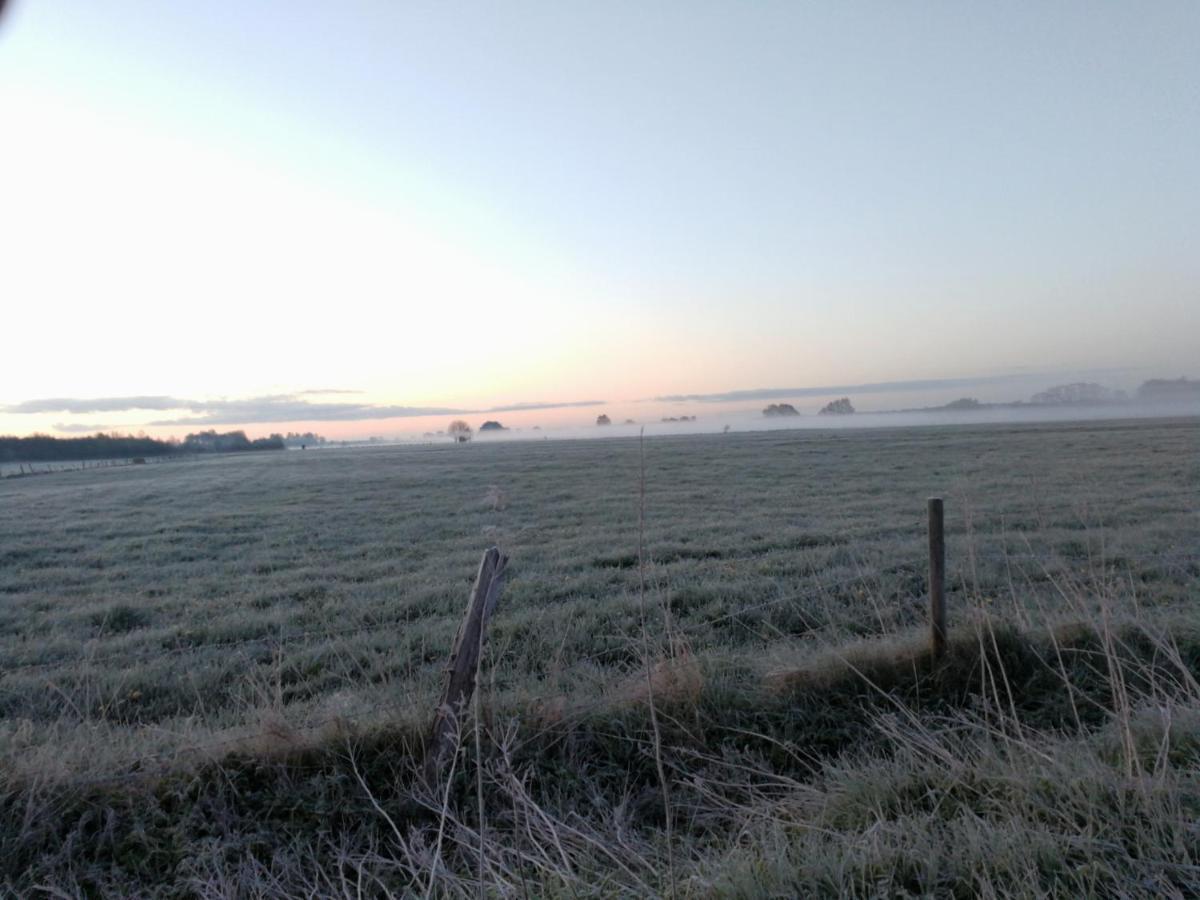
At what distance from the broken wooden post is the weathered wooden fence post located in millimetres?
3452

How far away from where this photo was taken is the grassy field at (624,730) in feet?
9.64

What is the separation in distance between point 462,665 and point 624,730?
1.29 meters

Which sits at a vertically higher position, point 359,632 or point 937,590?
point 937,590

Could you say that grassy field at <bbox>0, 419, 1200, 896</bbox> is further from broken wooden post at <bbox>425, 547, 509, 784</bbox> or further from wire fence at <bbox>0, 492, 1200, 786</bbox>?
broken wooden post at <bbox>425, 547, 509, 784</bbox>

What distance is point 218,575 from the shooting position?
11.1 meters

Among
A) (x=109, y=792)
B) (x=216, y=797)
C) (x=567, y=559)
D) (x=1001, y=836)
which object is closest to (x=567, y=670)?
(x=216, y=797)

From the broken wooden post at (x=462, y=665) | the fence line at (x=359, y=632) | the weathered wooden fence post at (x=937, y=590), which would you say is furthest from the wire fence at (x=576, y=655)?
the broken wooden post at (x=462, y=665)

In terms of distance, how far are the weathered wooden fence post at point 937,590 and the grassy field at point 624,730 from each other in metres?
0.16

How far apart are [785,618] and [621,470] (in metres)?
23.4

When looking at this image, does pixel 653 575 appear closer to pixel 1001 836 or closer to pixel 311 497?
pixel 1001 836

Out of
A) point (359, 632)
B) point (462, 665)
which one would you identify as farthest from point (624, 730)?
point (359, 632)

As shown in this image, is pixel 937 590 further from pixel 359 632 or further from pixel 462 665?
pixel 359 632

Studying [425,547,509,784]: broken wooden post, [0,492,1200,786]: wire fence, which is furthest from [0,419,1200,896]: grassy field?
[425,547,509,784]: broken wooden post

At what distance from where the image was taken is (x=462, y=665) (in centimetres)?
411
